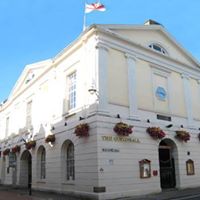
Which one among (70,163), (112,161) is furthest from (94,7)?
(70,163)

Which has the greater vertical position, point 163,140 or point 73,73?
point 73,73

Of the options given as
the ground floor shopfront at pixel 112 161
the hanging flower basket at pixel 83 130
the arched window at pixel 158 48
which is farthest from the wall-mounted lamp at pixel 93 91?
the arched window at pixel 158 48

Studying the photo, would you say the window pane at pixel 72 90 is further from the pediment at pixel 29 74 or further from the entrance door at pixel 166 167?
the entrance door at pixel 166 167

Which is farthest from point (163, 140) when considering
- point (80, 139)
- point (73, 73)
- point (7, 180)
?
point (7, 180)

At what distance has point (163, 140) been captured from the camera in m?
19.5

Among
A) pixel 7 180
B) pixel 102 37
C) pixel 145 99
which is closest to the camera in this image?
pixel 102 37

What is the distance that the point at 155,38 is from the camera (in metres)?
21.2

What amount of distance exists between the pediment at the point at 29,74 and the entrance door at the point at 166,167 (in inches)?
395

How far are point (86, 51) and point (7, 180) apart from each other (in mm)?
16845

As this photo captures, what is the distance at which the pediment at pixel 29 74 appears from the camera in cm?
2354

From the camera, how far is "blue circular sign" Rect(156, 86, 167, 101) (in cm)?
1960

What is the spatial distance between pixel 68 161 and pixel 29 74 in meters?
11.3

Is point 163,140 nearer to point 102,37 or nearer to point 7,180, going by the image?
point 102,37

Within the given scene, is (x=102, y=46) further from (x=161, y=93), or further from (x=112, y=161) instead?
(x=112, y=161)
